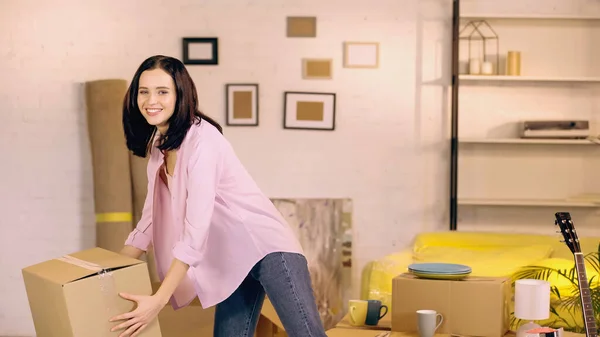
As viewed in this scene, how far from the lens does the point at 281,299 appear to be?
83.8 inches

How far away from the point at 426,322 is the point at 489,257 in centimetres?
165

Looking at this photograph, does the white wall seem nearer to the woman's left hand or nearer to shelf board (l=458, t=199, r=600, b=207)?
shelf board (l=458, t=199, r=600, b=207)

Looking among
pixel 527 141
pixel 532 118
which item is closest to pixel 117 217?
pixel 527 141

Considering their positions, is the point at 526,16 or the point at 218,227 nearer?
the point at 218,227

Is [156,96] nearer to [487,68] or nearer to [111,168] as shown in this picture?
[111,168]

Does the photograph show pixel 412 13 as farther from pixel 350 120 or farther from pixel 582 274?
pixel 582 274

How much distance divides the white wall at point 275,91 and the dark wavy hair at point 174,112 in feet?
8.40

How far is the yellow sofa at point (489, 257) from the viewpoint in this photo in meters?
3.69

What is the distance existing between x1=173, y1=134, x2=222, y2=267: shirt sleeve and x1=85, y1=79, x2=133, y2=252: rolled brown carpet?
2.59 m

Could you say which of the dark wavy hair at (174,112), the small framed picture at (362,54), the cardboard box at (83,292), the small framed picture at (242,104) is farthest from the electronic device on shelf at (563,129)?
the cardboard box at (83,292)

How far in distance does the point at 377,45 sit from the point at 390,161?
2.22 feet

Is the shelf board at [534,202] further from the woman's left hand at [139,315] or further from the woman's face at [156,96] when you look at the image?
the woman's left hand at [139,315]

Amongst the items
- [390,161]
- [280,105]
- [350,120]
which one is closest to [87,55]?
[280,105]

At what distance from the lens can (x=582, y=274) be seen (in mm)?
2486
